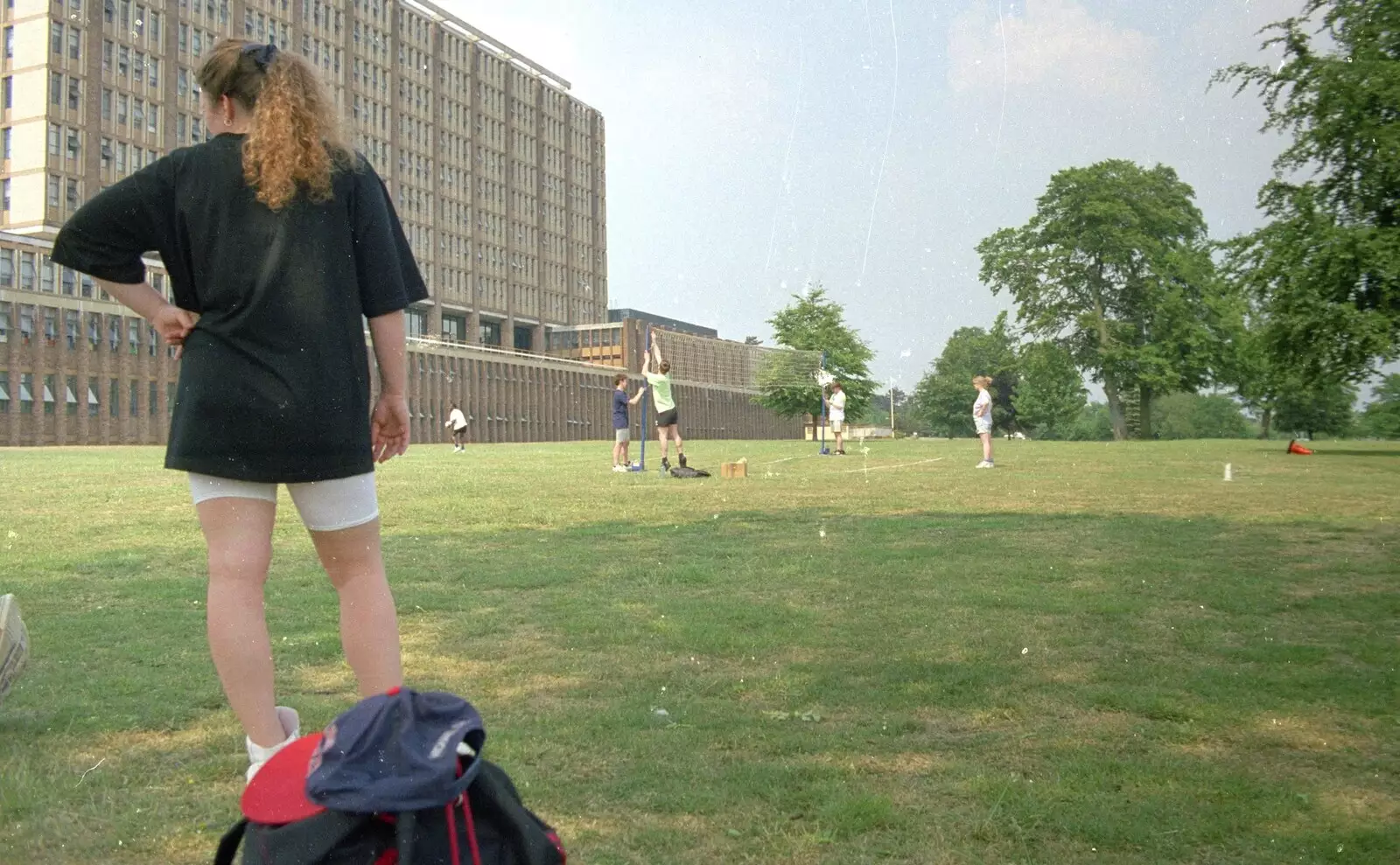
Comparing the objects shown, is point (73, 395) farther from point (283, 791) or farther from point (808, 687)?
point (283, 791)

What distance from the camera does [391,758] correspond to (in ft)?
5.98

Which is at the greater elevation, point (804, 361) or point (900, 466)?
point (804, 361)

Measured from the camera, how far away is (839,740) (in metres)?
3.81

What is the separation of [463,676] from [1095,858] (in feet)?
8.82

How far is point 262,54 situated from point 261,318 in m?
0.73

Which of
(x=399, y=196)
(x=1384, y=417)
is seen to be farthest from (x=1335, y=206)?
(x=399, y=196)

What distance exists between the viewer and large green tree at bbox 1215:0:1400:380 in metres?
28.1

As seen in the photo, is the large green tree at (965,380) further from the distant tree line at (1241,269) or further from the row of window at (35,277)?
the row of window at (35,277)

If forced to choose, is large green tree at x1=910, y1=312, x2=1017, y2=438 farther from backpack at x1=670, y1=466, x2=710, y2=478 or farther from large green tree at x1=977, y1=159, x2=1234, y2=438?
backpack at x1=670, y1=466, x2=710, y2=478

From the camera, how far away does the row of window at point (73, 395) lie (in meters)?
52.4

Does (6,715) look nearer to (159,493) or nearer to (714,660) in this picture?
(714,660)

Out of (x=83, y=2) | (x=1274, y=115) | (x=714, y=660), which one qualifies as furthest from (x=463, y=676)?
(x=83, y=2)

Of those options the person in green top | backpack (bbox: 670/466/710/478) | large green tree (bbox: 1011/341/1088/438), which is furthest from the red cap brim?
large green tree (bbox: 1011/341/1088/438)

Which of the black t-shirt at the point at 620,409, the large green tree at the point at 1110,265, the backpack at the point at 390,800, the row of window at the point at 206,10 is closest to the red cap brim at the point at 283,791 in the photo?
the backpack at the point at 390,800
